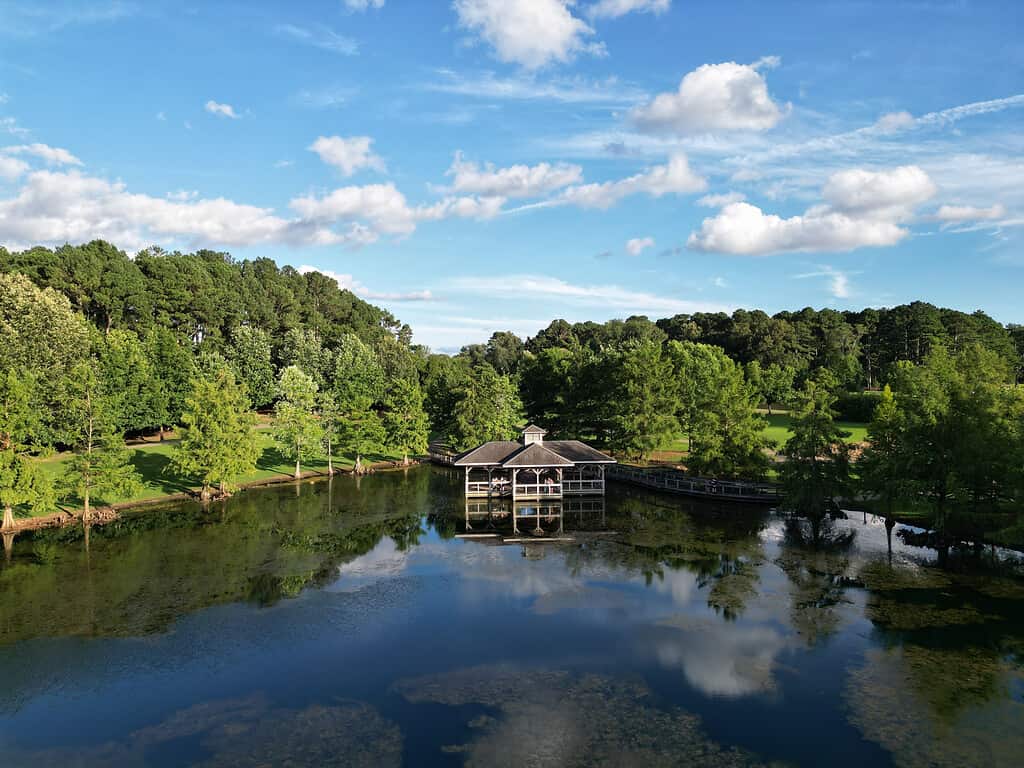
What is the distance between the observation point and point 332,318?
118 m

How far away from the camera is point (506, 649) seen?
2394cm

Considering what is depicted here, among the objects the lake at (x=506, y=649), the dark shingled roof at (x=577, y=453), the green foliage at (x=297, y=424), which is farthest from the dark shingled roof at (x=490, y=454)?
the green foliage at (x=297, y=424)

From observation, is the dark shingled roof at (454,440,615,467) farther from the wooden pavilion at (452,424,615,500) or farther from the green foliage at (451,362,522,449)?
the green foliage at (451,362,522,449)

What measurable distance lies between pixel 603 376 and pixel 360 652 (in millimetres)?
49178

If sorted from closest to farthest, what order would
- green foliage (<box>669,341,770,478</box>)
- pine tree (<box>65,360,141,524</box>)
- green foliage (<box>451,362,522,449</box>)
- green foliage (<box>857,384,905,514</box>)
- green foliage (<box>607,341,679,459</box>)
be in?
green foliage (<box>857,384,905,514</box>) < pine tree (<box>65,360,141,524</box>) < green foliage (<box>669,341,770,478</box>) < green foliage (<box>607,341,679,459</box>) < green foliage (<box>451,362,522,449</box>)

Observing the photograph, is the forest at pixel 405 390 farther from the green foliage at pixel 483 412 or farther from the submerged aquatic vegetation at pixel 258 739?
the submerged aquatic vegetation at pixel 258 739

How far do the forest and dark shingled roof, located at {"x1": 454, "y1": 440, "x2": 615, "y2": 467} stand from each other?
28.3 feet

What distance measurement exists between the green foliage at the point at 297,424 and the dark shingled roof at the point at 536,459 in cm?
2066

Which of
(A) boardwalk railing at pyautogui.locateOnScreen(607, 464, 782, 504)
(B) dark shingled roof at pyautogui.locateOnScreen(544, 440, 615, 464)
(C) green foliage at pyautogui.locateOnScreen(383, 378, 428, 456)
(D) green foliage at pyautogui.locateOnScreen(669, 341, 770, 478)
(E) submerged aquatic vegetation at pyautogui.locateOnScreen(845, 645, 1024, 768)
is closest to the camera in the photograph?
(E) submerged aquatic vegetation at pyautogui.locateOnScreen(845, 645, 1024, 768)

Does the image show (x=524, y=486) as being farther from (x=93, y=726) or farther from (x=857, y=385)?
(x=857, y=385)

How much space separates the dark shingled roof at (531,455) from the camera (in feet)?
162

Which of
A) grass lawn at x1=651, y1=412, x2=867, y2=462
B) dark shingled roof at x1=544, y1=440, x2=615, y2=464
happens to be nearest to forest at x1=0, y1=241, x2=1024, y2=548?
grass lawn at x1=651, y1=412, x2=867, y2=462

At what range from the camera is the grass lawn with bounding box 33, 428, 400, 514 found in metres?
46.8

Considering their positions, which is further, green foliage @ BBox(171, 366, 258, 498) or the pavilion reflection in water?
green foliage @ BBox(171, 366, 258, 498)
